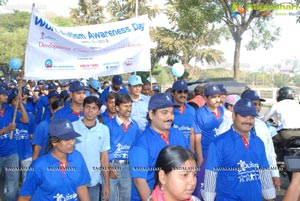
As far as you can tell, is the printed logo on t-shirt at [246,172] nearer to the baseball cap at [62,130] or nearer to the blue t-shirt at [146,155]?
the blue t-shirt at [146,155]

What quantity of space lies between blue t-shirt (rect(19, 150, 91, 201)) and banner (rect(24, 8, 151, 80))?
336 cm

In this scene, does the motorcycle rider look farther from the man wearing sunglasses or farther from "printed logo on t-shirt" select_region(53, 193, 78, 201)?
"printed logo on t-shirt" select_region(53, 193, 78, 201)

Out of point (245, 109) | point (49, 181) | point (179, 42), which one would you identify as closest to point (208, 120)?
point (245, 109)

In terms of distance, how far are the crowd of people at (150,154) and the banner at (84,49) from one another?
897 mm

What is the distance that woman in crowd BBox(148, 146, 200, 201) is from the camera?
2.64 m

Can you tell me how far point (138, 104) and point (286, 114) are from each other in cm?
271

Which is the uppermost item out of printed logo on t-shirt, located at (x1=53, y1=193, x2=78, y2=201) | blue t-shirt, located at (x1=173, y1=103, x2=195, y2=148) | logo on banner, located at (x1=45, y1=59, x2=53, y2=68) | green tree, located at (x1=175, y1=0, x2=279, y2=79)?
green tree, located at (x1=175, y1=0, x2=279, y2=79)

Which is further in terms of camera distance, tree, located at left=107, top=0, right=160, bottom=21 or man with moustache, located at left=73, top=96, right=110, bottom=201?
tree, located at left=107, top=0, right=160, bottom=21

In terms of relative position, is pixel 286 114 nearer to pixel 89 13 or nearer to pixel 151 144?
pixel 151 144

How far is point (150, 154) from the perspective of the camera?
399 centimetres

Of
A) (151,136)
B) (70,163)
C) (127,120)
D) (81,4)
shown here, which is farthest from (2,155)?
(81,4)

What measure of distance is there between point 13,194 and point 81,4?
4082cm

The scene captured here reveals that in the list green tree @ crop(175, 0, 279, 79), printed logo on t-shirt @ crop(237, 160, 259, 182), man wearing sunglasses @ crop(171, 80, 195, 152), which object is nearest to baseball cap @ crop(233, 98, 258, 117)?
printed logo on t-shirt @ crop(237, 160, 259, 182)

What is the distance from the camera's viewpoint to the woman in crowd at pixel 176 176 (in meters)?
2.64
